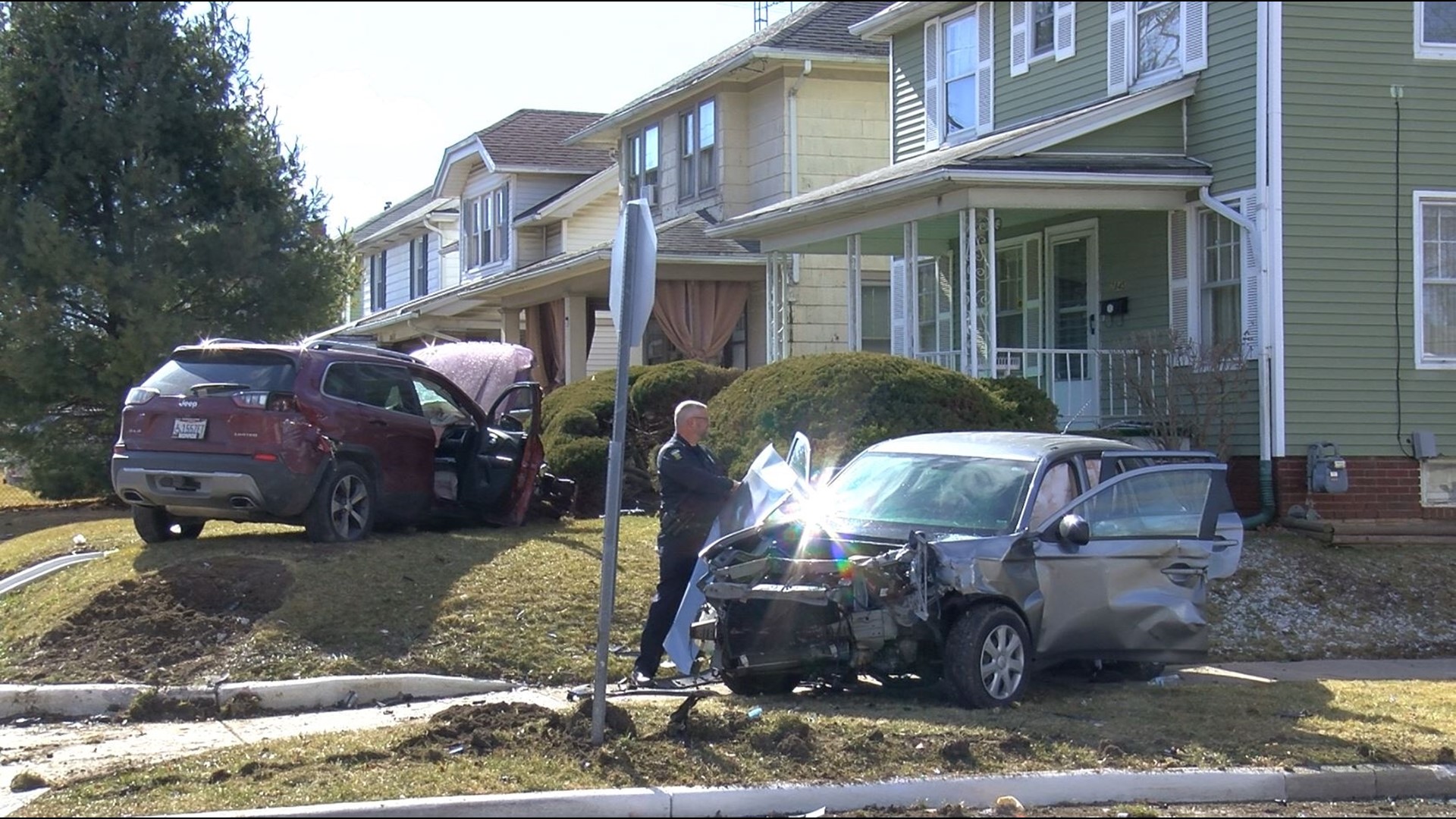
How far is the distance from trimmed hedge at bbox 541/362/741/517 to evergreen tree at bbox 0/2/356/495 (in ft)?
14.8

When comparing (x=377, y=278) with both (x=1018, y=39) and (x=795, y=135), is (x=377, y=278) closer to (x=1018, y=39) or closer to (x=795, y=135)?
(x=795, y=135)

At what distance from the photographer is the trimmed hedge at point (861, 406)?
1347 centimetres

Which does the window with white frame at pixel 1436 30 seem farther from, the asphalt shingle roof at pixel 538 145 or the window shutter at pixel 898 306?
the asphalt shingle roof at pixel 538 145

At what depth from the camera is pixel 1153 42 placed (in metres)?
17.9

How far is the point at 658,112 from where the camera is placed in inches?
1110

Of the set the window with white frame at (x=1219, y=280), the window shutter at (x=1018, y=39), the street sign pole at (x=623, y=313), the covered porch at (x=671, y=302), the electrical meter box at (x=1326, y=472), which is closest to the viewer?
the street sign pole at (x=623, y=313)

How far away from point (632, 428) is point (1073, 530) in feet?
28.8

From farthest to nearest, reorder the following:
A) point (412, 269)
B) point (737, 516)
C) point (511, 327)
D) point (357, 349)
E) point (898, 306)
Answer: point (412, 269)
point (511, 327)
point (898, 306)
point (357, 349)
point (737, 516)

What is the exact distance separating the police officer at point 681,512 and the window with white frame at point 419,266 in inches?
1296

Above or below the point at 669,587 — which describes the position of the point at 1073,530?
above

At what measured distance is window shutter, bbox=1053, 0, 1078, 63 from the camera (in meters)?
19.1

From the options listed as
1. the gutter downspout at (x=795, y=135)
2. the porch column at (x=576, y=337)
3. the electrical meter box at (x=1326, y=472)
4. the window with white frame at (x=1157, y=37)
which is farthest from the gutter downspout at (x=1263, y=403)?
the porch column at (x=576, y=337)

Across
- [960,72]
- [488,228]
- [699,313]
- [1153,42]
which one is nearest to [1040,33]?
[960,72]

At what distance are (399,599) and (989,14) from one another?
13222 millimetres
